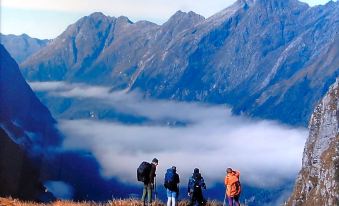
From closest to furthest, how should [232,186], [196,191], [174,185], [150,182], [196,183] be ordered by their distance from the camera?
[150,182]
[232,186]
[174,185]
[196,191]
[196,183]

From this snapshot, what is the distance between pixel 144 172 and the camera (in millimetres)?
38094

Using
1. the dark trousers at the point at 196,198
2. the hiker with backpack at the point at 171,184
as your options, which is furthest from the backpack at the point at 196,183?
the hiker with backpack at the point at 171,184

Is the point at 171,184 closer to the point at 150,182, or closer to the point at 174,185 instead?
the point at 174,185

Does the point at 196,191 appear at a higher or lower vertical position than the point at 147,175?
lower

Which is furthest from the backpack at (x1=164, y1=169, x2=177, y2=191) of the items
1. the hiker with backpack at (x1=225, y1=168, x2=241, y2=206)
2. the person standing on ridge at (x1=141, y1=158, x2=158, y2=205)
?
the hiker with backpack at (x1=225, y1=168, x2=241, y2=206)

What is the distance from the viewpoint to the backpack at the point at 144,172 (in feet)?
124

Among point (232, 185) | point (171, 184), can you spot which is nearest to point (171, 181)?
point (171, 184)

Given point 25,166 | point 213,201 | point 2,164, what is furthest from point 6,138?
point 213,201

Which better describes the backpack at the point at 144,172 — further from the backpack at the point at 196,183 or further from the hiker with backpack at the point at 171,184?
the backpack at the point at 196,183

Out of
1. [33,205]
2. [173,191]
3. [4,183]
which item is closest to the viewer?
[33,205]

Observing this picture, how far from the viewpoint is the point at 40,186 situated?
165750 millimetres

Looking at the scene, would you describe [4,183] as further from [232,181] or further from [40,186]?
[232,181]

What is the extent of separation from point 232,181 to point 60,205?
35.4 ft

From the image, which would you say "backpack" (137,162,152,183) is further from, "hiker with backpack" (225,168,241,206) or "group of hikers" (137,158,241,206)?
"hiker with backpack" (225,168,241,206)
